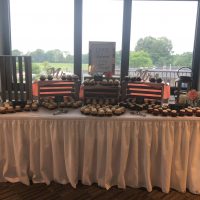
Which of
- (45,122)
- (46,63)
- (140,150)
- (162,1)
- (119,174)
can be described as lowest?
(119,174)

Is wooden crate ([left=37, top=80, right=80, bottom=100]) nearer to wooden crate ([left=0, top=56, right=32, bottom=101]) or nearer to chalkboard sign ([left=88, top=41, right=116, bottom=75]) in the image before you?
wooden crate ([left=0, top=56, right=32, bottom=101])

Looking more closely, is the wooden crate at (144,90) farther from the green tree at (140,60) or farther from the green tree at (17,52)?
the green tree at (17,52)

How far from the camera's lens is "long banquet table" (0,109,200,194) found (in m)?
1.90

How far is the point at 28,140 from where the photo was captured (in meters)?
1.96

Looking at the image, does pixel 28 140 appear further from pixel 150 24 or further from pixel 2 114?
pixel 150 24

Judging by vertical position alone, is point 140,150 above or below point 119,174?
above

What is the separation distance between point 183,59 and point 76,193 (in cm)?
310

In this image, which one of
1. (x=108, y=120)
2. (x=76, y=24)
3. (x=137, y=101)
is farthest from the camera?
(x=76, y=24)

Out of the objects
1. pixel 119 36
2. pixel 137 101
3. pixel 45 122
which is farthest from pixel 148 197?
pixel 119 36

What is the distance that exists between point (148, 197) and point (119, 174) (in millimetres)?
306

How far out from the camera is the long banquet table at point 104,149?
1.90 metres

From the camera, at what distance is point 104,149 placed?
1953 millimetres

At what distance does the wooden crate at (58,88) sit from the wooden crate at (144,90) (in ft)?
1.67

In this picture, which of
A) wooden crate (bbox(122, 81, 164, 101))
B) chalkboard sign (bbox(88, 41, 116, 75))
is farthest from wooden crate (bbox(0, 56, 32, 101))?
wooden crate (bbox(122, 81, 164, 101))
